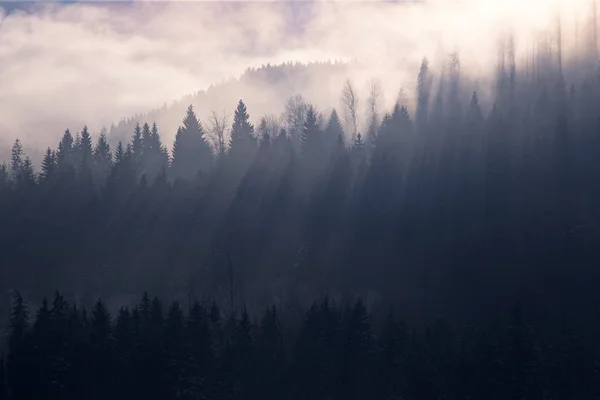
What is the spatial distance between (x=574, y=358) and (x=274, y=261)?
35.7 metres

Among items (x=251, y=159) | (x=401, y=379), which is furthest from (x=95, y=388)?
(x=251, y=159)

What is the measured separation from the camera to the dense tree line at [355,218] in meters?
93.6

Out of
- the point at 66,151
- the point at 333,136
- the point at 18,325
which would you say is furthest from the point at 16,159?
the point at 18,325

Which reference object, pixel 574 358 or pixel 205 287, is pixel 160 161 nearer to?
Result: pixel 205 287

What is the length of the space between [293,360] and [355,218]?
97.0 feet

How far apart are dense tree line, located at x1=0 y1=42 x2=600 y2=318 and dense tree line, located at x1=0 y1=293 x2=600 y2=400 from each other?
12083 millimetres

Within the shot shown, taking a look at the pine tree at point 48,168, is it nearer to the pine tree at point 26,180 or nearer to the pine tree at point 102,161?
the pine tree at point 26,180

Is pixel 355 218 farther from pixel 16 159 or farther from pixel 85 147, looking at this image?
pixel 16 159

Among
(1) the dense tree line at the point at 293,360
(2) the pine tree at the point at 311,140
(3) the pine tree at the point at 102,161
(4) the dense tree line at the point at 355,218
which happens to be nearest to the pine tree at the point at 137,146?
(3) the pine tree at the point at 102,161

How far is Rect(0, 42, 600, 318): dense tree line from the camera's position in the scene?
93.6m

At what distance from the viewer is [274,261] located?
3903 inches

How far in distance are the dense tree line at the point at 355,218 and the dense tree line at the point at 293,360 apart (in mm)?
12083

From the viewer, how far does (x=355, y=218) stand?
102 m

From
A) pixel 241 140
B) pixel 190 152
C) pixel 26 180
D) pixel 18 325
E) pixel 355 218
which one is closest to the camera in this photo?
pixel 18 325
